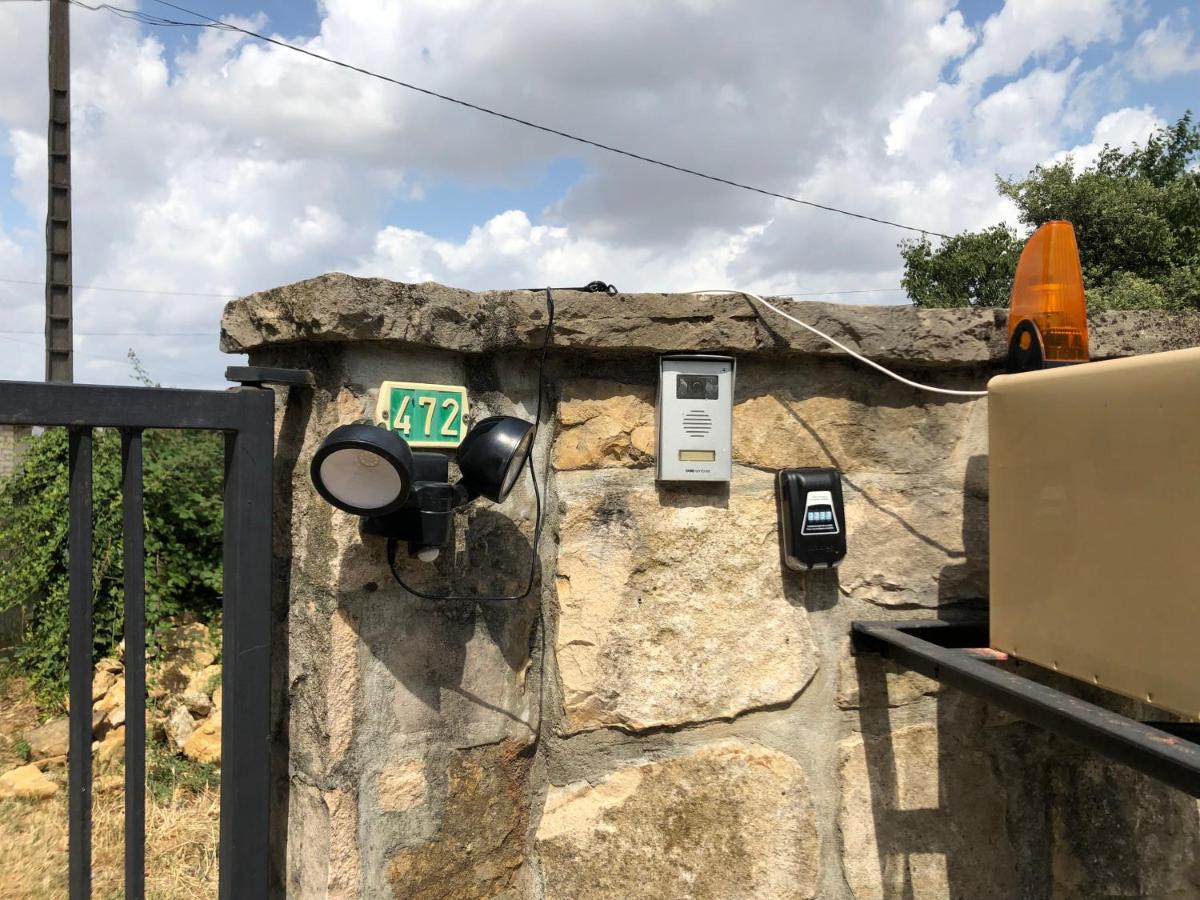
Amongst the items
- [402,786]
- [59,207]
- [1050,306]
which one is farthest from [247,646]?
[59,207]

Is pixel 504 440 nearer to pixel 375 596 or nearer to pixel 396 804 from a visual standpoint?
pixel 375 596


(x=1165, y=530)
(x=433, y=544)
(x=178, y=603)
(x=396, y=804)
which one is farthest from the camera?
(x=178, y=603)

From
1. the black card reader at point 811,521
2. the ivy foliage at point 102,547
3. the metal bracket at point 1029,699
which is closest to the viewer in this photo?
the metal bracket at point 1029,699

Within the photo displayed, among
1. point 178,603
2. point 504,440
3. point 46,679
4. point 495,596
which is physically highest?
point 504,440

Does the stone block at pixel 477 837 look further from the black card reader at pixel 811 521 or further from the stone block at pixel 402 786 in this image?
the black card reader at pixel 811 521

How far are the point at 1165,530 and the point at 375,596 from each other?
106cm

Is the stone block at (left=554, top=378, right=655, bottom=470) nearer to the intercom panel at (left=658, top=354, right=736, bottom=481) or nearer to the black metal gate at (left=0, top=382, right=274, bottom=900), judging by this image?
the intercom panel at (left=658, top=354, right=736, bottom=481)

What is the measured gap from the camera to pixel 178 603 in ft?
15.1

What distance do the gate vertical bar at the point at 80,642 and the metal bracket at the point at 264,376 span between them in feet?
0.68

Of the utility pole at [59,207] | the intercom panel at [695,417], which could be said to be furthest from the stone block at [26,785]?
the utility pole at [59,207]

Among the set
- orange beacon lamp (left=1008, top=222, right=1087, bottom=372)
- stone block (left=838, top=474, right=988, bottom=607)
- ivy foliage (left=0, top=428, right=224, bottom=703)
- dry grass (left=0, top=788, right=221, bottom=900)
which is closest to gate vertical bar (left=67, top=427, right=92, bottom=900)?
stone block (left=838, top=474, right=988, bottom=607)

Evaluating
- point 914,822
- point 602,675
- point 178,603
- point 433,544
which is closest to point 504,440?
point 433,544

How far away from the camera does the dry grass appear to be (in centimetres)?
242

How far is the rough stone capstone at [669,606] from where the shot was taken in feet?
4.60
